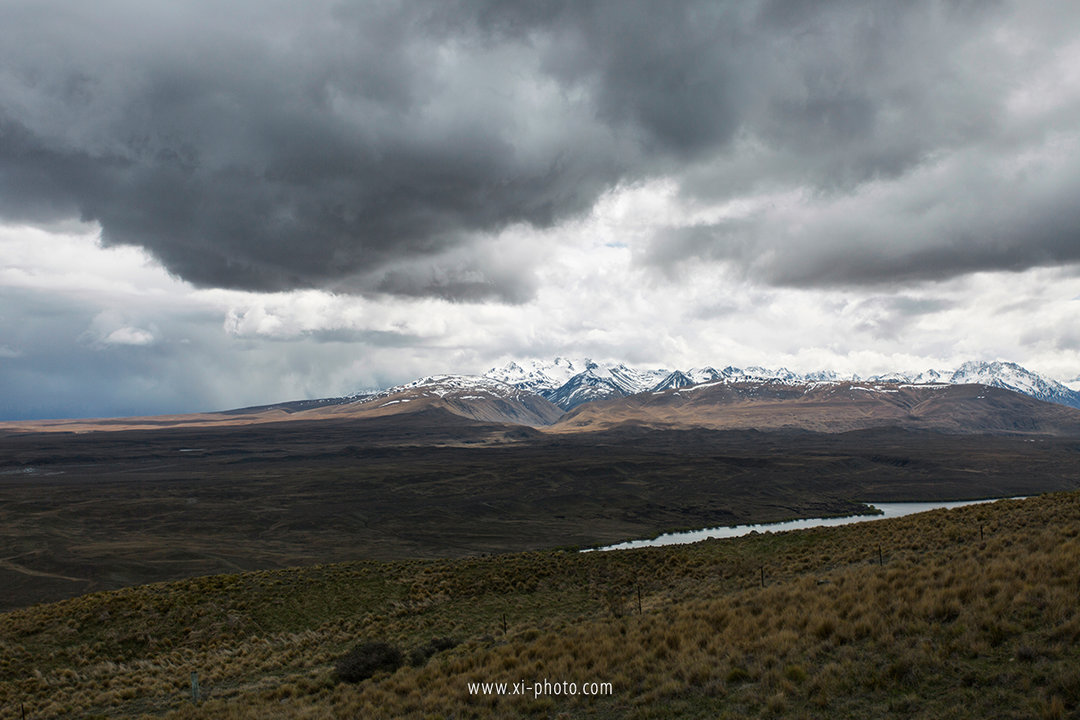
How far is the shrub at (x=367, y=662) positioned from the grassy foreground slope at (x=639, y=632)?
545 mm

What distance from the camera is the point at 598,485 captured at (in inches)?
5379

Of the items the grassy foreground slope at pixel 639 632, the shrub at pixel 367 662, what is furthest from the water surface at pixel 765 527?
the shrub at pixel 367 662

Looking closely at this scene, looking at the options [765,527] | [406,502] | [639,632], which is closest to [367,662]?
[639,632]

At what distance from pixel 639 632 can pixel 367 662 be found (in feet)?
29.3

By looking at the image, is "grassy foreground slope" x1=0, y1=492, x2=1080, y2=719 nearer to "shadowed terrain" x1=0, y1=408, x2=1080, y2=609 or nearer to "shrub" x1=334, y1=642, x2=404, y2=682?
"shrub" x1=334, y1=642, x2=404, y2=682

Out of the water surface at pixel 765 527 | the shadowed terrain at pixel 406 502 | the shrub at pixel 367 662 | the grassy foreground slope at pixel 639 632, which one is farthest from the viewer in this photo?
the water surface at pixel 765 527

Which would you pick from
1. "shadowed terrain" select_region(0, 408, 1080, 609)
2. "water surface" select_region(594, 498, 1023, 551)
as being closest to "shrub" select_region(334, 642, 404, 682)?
"shadowed terrain" select_region(0, 408, 1080, 609)

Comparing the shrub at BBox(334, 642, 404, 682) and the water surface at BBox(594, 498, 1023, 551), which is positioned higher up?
the shrub at BBox(334, 642, 404, 682)

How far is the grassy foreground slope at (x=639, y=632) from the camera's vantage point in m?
11.4

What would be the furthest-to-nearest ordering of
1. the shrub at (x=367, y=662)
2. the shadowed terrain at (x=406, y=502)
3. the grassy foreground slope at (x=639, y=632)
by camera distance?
the shadowed terrain at (x=406, y=502)
the shrub at (x=367, y=662)
the grassy foreground slope at (x=639, y=632)

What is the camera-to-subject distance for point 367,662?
19.0 meters

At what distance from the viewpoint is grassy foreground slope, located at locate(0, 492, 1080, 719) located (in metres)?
11.4

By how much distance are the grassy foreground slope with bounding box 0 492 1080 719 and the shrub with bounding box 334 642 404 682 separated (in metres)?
0.55

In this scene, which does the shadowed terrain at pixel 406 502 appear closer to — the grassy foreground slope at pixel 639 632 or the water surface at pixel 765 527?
the water surface at pixel 765 527
